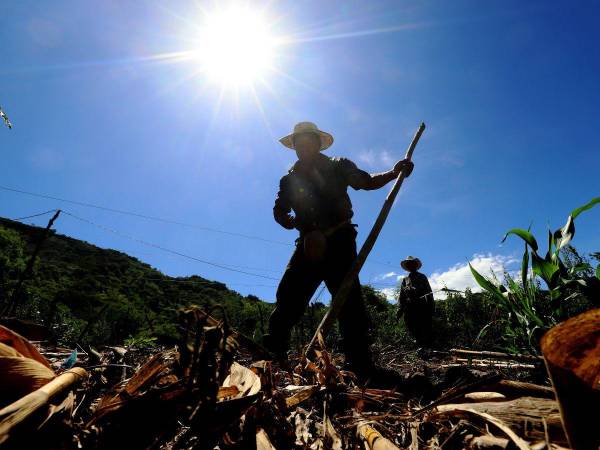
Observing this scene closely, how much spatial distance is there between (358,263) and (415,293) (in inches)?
273

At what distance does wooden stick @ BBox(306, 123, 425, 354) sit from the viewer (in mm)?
2096

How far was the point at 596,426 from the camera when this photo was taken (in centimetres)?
51

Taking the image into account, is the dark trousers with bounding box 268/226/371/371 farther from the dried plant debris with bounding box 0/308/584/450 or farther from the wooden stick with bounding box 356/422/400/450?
the wooden stick with bounding box 356/422/400/450

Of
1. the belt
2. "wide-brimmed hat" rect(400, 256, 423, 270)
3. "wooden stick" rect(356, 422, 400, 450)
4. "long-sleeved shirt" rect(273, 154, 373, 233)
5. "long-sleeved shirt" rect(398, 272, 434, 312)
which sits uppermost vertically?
"wide-brimmed hat" rect(400, 256, 423, 270)

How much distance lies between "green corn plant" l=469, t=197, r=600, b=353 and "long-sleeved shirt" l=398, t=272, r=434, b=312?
6716 mm

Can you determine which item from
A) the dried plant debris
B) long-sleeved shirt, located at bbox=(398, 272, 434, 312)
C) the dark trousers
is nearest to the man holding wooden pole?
the dark trousers

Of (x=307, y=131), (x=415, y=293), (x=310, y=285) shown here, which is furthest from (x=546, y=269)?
(x=415, y=293)

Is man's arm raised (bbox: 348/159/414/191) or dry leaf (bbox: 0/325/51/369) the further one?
man's arm raised (bbox: 348/159/414/191)

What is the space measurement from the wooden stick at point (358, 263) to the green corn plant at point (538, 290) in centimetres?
76

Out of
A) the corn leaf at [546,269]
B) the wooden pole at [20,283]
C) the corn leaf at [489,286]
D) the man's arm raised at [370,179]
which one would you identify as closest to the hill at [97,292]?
the wooden pole at [20,283]

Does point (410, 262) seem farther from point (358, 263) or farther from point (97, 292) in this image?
point (97, 292)

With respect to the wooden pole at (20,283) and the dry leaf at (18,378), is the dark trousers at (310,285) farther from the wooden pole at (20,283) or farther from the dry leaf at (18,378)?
the dry leaf at (18,378)

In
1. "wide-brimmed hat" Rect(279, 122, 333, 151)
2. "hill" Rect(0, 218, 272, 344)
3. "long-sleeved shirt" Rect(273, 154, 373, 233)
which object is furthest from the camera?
"hill" Rect(0, 218, 272, 344)

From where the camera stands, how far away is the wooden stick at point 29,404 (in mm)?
443
